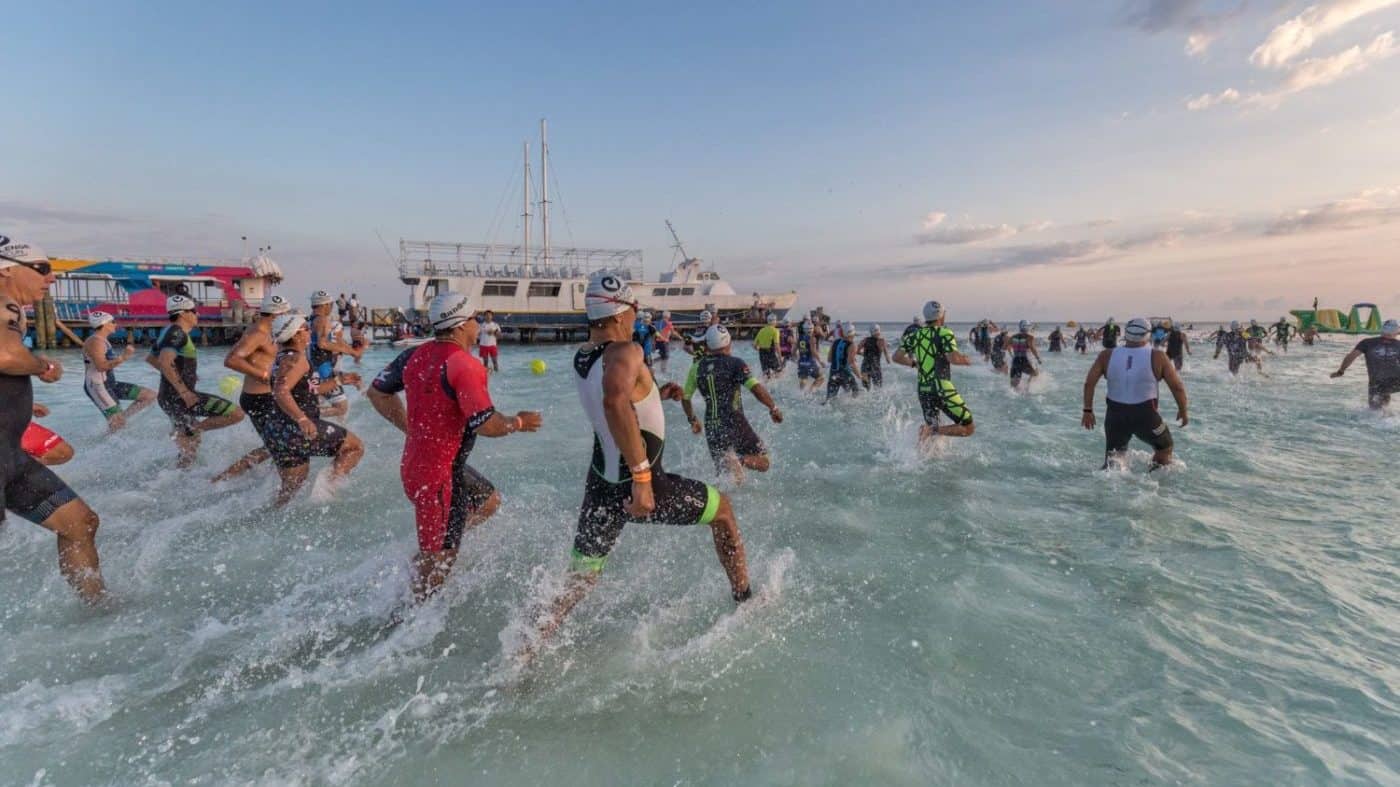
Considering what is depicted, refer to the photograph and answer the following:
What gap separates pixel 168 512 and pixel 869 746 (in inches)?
251

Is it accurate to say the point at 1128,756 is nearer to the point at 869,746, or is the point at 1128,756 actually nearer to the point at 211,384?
the point at 869,746

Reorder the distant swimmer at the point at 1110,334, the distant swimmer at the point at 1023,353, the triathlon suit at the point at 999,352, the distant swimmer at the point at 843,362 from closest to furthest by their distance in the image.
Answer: the distant swimmer at the point at 843,362, the distant swimmer at the point at 1023,353, the triathlon suit at the point at 999,352, the distant swimmer at the point at 1110,334

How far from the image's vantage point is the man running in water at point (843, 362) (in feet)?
40.1

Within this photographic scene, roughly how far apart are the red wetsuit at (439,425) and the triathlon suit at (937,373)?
217 inches

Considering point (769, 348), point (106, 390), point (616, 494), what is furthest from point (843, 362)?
point (106, 390)

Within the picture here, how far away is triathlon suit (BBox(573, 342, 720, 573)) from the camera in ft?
10.5

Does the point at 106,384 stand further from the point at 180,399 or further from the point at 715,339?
the point at 715,339

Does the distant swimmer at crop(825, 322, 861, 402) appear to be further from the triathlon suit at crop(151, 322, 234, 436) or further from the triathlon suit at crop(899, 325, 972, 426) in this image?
the triathlon suit at crop(151, 322, 234, 436)

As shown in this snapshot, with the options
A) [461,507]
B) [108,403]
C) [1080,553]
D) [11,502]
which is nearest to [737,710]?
[461,507]

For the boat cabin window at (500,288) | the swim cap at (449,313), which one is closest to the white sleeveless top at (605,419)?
the swim cap at (449,313)

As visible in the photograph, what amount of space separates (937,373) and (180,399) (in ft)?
27.2

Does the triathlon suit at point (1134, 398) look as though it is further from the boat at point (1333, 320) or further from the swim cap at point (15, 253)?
the boat at point (1333, 320)

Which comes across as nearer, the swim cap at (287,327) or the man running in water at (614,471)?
the man running in water at (614,471)

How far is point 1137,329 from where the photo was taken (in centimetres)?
655
